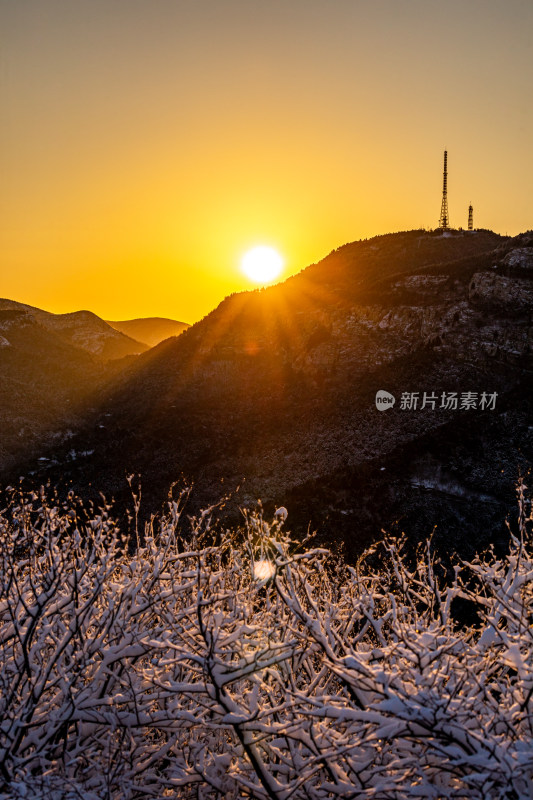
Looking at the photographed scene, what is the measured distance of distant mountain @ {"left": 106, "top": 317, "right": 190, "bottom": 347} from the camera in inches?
5837

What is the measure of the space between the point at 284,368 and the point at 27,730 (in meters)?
42.3

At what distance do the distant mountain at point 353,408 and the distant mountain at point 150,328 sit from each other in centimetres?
9466

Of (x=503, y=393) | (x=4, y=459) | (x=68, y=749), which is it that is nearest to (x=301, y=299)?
(x=503, y=393)

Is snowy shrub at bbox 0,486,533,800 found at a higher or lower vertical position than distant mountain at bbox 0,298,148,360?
lower

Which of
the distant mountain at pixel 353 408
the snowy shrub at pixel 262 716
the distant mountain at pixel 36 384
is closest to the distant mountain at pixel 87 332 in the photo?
the distant mountain at pixel 36 384

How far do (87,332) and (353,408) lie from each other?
245ft

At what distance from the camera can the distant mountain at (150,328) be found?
148250 millimetres

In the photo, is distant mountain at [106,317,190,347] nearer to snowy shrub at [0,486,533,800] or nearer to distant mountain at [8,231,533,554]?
distant mountain at [8,231,533,554]

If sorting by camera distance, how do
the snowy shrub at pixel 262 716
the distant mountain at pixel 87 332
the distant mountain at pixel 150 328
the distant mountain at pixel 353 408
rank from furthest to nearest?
the distant mountain at pixel 150 328 → the distant mountain at pixel 87 332 → the distant mountain at pixel 353 408 → the snowy shrub at pixel 262 716

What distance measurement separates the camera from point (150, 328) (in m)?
154

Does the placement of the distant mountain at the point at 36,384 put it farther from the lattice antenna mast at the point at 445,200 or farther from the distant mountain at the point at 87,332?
the lattice antenna mast at the point at 445,200

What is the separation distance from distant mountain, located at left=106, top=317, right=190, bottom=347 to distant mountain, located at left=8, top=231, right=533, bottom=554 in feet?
311

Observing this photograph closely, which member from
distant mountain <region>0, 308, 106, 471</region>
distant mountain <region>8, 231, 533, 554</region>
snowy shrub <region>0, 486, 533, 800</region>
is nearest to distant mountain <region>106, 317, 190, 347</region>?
distant mountain <region>0, 308, 106, 471</region>

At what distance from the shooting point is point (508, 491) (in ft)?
84.7
